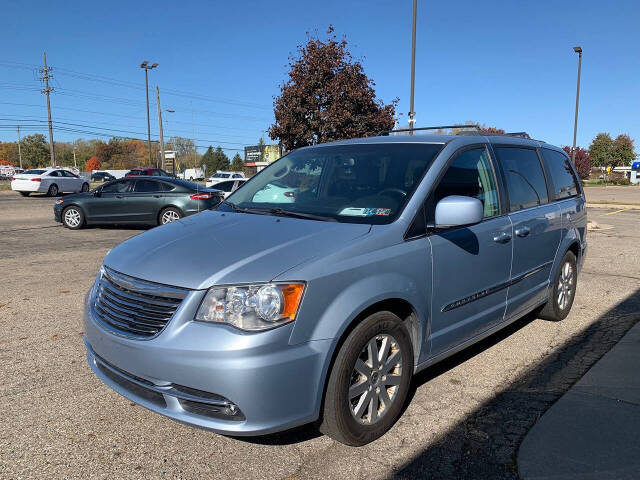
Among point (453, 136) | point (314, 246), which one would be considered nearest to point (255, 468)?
point (314, 246)

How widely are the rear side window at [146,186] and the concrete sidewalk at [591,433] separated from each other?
38.4 ft

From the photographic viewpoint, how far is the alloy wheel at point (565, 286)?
5.23 metres

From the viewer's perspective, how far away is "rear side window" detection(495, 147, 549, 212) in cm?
423

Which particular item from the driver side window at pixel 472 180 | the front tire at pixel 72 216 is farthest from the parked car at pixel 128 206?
the driver side window at pixel 472 180

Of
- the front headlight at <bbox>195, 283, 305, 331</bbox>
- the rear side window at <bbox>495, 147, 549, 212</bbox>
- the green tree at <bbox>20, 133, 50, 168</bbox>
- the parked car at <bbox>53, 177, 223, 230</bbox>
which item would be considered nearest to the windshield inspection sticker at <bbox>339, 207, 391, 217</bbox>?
the front headlight at <bbox>195, 283, 305, 331</bbox>

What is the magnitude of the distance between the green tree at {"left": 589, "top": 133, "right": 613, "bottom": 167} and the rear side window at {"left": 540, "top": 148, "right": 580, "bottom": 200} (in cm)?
10437

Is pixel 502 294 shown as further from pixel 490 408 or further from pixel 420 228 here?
pixel 420 228

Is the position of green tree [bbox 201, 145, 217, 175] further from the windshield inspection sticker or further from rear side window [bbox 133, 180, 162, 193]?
the windshield inspection sticker

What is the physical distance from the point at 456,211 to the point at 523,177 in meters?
1.69

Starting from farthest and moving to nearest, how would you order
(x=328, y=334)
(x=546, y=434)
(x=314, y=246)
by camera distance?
(x=546, y=434)
(x=314, y=246)
(x=328, y=334)

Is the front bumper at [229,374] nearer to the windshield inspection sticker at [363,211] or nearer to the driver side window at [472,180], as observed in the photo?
the windshield inspection sticker at [363,211]

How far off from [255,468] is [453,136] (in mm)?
2705

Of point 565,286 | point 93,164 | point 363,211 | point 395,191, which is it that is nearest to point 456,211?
point 395,191

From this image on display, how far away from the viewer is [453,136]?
3904 mm
